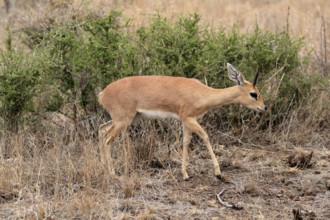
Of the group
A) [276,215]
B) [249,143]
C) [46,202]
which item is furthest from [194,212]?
[249,143]

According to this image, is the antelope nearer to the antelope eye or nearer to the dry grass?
the antelope eye

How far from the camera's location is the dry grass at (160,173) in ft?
22.1

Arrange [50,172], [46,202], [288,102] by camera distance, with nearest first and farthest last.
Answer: [46,202], [50,172], [288,102]

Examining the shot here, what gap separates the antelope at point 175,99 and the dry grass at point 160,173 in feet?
1.07

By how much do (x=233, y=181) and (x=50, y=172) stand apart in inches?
78.6

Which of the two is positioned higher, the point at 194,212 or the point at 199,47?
the point at 199,47

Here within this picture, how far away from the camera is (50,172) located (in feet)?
24.5

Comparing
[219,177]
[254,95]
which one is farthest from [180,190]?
[254,95]

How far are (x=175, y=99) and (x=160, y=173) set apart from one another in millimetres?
867

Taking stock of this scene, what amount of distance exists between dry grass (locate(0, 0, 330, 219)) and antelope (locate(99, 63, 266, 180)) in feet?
1.07

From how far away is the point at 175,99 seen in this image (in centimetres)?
798

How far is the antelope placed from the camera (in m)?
7.96

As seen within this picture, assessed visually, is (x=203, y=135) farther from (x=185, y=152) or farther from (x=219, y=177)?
(x=219, y=177)

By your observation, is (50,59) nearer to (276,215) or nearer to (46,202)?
(46,202)
